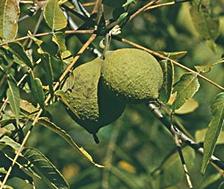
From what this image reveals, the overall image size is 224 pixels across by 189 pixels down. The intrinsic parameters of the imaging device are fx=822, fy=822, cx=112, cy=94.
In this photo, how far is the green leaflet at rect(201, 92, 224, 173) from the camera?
194 cm

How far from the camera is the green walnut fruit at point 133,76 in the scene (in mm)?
1975

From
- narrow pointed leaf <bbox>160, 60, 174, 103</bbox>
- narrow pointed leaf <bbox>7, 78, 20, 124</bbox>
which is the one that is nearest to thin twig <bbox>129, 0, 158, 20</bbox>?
narrow pointed leaf <bbox>160, 60, 174, 103</bbox>

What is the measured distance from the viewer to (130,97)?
198 centimetres

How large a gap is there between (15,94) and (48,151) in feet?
5.43

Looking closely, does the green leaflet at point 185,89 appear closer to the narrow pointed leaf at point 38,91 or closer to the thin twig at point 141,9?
the thin twig at point 141,9

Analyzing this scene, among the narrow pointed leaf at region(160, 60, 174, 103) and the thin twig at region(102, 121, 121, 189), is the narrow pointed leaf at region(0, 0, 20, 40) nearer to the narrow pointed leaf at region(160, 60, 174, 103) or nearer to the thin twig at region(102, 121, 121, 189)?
the narrow pointed leaf at region(160, 60, 174, 103)

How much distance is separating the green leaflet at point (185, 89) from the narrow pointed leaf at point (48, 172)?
A: 35cm

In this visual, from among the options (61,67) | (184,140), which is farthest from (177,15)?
(61,67)

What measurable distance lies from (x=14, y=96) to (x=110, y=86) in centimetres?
24

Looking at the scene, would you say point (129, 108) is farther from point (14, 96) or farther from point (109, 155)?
point (14, 96)

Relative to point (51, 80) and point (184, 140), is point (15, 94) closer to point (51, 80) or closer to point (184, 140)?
point (51, 80)

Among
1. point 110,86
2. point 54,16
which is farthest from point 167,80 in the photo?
point 54,16

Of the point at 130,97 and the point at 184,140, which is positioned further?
the point at 184,140

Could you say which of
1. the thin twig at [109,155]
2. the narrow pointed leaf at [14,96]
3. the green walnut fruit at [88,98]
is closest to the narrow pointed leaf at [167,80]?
the green walnut fruit at [88,98]
